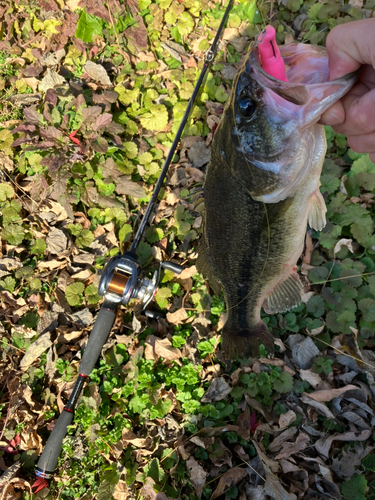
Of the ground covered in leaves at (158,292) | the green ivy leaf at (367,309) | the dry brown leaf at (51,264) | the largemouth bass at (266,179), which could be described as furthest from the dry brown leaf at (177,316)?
the green ivy leaf at (367,309)

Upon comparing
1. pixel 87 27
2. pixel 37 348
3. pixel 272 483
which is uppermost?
pixel 87 27

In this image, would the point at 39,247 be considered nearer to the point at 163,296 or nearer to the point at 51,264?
the point at 51,264

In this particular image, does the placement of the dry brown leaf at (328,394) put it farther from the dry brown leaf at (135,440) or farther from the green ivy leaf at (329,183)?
the green ivy leaf at (329,183)

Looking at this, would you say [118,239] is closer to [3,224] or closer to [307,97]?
[3,224]

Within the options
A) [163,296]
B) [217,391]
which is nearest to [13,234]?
[163,296]

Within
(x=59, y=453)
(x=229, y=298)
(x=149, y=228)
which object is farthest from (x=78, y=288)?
(x=229, y=298)

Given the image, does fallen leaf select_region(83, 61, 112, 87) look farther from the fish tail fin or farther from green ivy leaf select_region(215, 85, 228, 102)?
the fish tail fin
